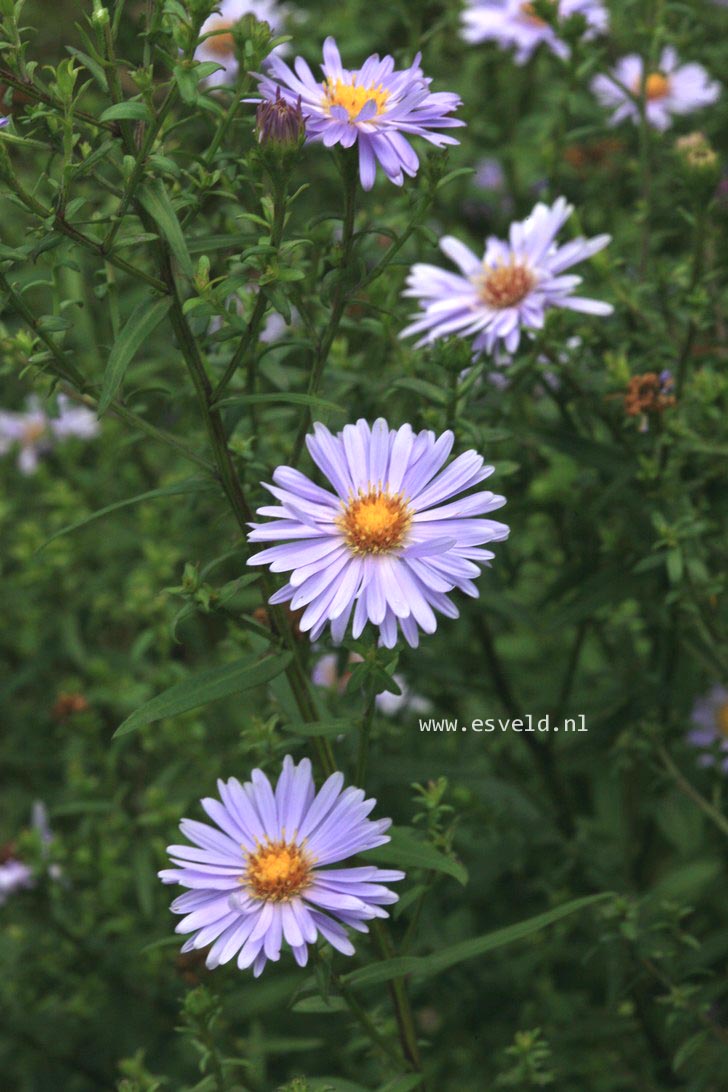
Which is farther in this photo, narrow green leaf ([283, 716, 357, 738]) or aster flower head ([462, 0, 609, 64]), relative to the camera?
aster flower head ([462, 0, 609, 64])

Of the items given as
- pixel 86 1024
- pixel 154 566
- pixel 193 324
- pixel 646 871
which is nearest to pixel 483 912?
pixel 646 871

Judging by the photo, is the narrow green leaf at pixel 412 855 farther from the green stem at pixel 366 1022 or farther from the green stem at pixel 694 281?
the green stem at pixel 694 281

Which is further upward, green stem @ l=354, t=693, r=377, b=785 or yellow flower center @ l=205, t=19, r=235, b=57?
yellow flower center @ l=205, t=19, r=235, b=57

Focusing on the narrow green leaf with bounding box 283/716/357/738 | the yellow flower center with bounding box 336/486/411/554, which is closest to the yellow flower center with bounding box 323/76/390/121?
the yellow flower center with bounding box 336/486/411/554

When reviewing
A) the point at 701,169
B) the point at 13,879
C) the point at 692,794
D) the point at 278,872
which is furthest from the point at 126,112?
the point at 13,879

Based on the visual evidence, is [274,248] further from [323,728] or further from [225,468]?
[323,728]

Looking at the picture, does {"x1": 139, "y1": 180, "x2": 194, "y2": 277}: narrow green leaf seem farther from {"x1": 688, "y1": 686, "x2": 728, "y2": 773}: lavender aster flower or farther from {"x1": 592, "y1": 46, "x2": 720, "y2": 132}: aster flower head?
{"x1": 592, "y1": 46, "x2": 720, "y2": 132}: aster flower head
